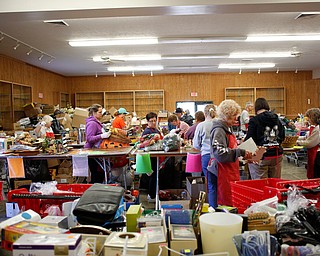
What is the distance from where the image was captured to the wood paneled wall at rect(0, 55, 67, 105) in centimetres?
814

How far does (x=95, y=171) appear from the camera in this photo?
5.10 metres

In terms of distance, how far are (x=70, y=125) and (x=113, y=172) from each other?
168 inches

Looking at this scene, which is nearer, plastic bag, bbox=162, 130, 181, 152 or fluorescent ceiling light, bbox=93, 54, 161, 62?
plastic bag, bbox=162, 130, 181, 152

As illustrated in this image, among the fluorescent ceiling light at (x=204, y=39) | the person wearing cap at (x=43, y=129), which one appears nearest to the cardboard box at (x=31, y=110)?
the person wearing cap at (x=43, y=129)

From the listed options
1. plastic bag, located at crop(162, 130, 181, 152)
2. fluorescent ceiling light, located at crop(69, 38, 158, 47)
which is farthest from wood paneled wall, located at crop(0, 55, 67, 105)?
plastic bag, located at crop(162, 130, 181, 152)

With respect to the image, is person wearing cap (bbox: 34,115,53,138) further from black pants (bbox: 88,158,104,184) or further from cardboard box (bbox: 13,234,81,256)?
cardboard box (bbox: 13,234,81,256)

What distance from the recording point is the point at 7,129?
325 inches

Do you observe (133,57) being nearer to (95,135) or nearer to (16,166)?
(95,135)

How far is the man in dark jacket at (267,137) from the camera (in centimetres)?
375

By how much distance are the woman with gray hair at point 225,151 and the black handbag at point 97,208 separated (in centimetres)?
147

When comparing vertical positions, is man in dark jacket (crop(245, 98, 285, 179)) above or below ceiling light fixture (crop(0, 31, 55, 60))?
below

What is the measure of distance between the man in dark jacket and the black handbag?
96.8 inches

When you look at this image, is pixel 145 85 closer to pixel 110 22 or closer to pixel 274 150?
pixel 110 22

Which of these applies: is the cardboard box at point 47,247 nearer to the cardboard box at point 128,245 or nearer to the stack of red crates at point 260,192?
the cardboard box at point 128,245
